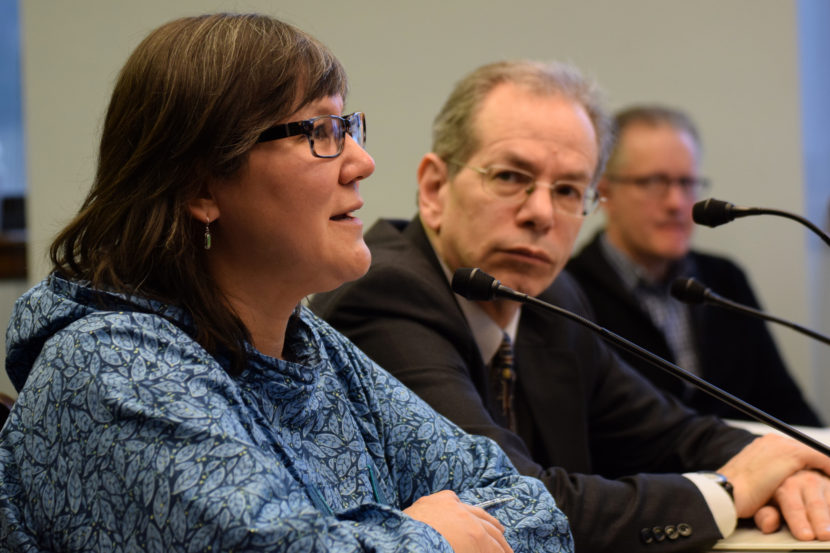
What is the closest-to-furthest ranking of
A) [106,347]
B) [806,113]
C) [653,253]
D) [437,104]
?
[106,347] < [437,104] < [653,253] < [806,113]

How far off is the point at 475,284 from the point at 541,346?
0.72 m

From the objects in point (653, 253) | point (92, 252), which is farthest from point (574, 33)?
point (92, 252)

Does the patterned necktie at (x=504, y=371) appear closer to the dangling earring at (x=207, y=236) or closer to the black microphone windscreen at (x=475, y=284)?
the black microphone windscreen at (x=475, y=284)

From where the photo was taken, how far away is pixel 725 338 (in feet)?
11.5

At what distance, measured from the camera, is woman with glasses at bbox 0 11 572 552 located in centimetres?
102

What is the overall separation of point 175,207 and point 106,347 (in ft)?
0.82

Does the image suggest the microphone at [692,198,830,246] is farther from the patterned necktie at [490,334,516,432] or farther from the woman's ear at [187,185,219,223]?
the woman's ear at [187,185,219,223]

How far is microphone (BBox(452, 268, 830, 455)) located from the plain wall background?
161 cm

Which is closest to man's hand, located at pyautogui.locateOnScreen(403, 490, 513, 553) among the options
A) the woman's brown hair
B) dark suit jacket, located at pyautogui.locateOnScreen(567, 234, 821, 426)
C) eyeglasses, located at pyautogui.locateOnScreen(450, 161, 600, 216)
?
the woman's brown hair

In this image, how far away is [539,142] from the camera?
2.07 m

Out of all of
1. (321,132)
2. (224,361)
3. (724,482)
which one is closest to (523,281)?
(724,482)

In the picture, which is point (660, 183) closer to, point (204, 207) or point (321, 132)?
point (321, 132)

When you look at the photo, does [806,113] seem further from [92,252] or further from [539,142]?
[92,252]

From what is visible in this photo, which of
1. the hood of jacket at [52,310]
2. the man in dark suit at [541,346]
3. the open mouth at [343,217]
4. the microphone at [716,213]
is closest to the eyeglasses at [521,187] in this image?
the man in dark suit at [541,346]
